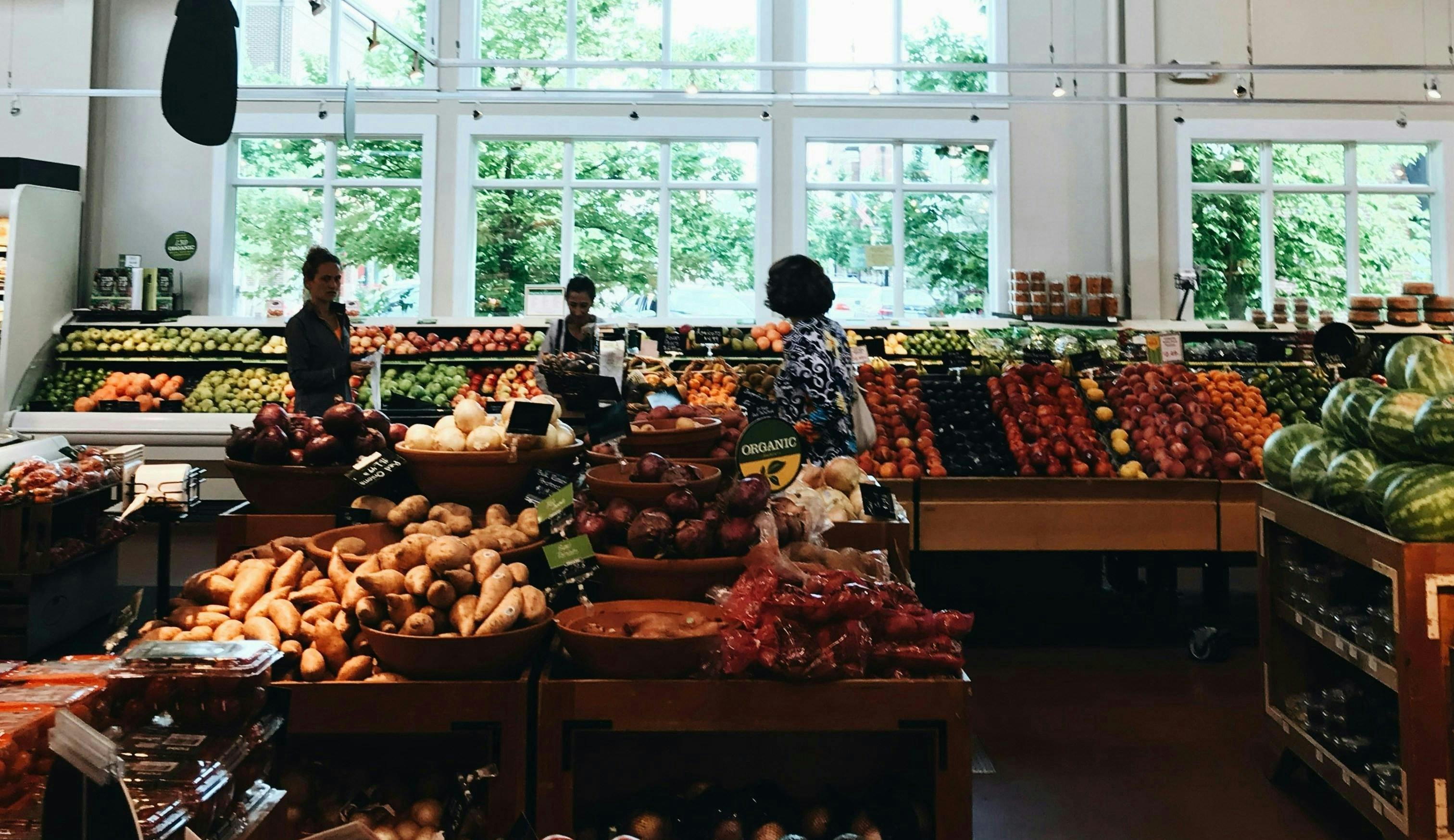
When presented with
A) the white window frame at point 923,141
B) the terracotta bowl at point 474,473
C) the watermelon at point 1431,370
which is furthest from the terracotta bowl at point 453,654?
the white window frame at point 923,141

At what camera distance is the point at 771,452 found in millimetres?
2457

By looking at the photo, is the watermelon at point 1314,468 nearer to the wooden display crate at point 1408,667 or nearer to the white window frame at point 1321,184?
the wooden display crate at point 1408,667

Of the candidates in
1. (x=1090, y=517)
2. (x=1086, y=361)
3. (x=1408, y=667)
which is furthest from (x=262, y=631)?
(x=1086, y=361)

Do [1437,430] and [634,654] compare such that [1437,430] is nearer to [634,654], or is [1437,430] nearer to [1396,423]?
[1396,423]

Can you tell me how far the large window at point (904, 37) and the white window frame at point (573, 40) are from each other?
0.36m

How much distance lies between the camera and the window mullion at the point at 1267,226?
9.02 meters

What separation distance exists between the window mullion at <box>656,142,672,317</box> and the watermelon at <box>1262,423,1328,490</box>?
6.17 metres

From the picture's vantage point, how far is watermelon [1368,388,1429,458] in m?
2.73

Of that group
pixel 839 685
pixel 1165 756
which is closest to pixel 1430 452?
pixel 1165 756

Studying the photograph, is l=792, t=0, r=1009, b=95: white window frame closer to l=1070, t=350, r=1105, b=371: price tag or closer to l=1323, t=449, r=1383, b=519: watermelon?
l=1070, t=350, r=1105, b=371: price tag

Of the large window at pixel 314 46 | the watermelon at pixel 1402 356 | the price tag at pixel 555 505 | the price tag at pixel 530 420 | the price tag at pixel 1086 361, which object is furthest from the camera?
the large window at pixel 314 46

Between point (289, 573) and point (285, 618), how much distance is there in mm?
180

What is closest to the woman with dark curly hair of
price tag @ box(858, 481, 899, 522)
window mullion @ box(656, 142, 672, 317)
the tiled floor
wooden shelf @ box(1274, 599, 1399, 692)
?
price tag @ box(858, 481, 899, 522)

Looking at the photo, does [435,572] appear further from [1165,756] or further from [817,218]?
[817,218]
